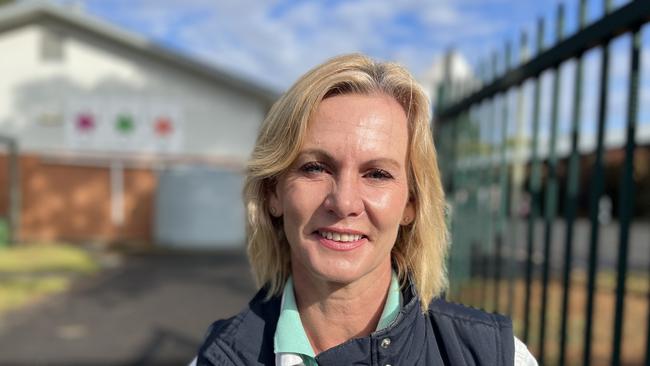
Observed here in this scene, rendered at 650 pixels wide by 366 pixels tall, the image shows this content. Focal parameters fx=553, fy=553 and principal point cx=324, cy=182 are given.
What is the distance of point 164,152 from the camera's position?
542 inches

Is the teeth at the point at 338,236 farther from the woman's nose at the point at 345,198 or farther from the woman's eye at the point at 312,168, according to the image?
the woman's eye at the point at 312,168

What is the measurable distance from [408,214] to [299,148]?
43cm

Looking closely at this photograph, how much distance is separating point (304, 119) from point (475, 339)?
72cm

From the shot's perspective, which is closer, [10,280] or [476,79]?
[476,79]

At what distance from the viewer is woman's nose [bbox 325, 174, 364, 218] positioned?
141 centimetres

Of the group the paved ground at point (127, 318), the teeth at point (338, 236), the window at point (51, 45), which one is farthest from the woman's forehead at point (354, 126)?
the window at point (51, 45)

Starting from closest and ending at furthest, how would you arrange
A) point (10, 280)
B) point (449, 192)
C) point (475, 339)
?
point (475, 339)
point (449, 192)
point (10, 280)

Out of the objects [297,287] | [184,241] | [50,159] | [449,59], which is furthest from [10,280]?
[297,287]

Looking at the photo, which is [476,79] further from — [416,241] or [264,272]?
[264,272]

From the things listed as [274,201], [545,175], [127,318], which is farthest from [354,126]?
[127,318]

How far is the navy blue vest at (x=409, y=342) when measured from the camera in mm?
1392

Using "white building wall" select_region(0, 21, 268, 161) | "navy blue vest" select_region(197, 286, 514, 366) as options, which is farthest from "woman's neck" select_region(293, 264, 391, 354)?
"white building wall" select_region(0, 21, 268, 161)

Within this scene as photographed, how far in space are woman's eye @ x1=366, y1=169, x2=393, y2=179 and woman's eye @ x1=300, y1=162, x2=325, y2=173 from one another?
13cm

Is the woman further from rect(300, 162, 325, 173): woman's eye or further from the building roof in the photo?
the building roof
